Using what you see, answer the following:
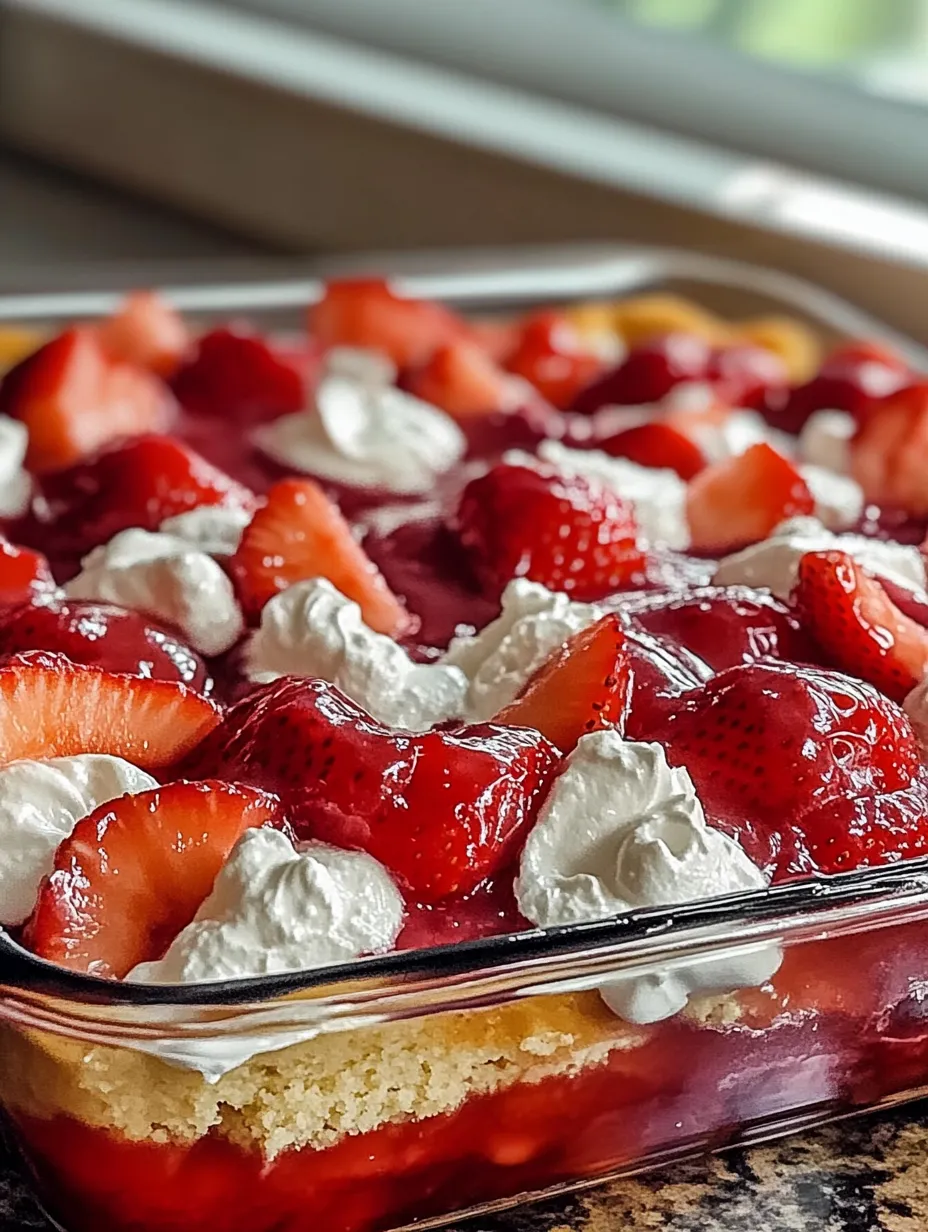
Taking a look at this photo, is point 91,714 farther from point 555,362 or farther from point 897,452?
point 555,362

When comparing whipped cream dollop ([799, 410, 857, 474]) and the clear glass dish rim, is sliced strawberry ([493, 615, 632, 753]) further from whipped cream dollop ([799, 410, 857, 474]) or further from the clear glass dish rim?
whipped cream dollop ([799, 410, 857, 474])

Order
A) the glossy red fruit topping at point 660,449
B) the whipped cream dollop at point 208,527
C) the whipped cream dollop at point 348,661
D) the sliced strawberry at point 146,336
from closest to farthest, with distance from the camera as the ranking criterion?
the whipped cream dollop at point 348,661 < the whipped cream dollop at point 208,527 < the glossy red fruit topping at point 660,449 < the sliced strawberry at point 146,336

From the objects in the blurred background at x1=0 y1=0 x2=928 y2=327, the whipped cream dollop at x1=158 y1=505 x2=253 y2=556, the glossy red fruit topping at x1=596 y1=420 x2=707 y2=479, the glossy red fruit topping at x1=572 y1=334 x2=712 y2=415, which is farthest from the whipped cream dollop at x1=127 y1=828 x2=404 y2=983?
the blurred background at x1=0 y1=0 x2=928 y2=327

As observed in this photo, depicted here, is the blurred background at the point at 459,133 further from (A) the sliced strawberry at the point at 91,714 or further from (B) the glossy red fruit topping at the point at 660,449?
(A) the sliced strawberry at the point at 91,714

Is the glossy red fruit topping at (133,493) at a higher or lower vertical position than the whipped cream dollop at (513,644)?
lower

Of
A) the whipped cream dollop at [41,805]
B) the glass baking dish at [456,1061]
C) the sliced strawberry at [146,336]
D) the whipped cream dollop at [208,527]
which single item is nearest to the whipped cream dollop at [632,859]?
the glass baking dish at [456,1061]

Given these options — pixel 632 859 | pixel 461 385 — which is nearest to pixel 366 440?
pixel 461 385

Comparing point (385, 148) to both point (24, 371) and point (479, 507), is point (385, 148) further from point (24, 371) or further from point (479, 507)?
point (479, 507)
